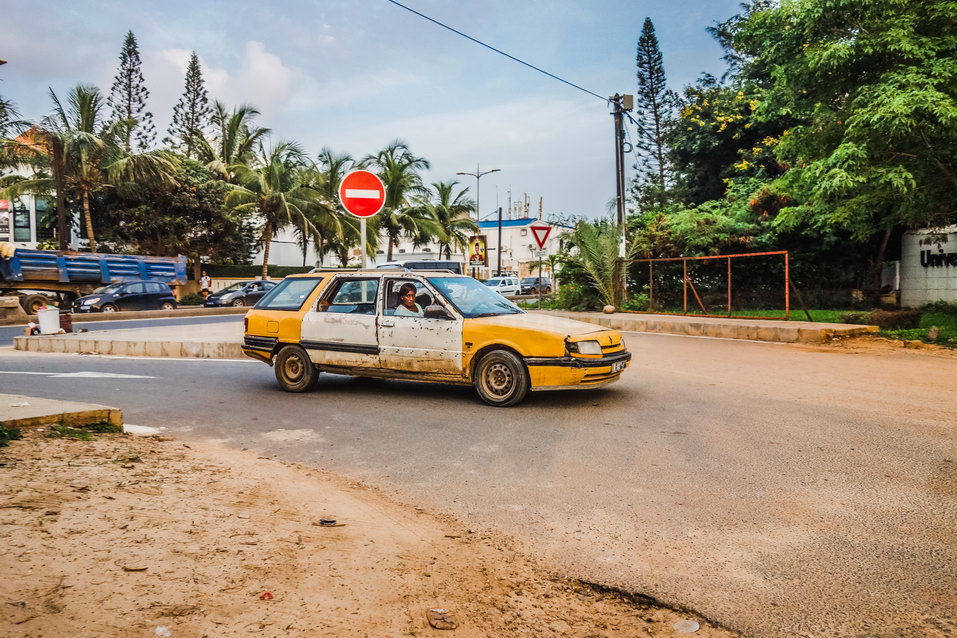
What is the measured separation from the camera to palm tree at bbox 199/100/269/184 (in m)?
39.4

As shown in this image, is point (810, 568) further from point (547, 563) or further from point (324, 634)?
point (324, 634)

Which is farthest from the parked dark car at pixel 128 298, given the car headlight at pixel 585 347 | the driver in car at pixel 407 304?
the car headlight at pixel 585 347

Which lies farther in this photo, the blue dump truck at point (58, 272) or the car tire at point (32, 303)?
the blue dump truck at point (58, 272)

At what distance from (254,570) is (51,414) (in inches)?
149

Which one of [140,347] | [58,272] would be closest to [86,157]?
[58,272]

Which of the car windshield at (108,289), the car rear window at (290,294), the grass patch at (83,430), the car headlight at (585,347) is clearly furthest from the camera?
the car windshield at (108,289)

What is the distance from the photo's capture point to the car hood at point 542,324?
7402mm

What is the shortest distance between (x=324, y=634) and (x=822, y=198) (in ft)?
48.4

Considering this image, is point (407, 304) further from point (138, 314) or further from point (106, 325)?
point (138, 314)

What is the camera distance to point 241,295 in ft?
109

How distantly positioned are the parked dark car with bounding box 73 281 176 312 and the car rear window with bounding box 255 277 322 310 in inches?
857

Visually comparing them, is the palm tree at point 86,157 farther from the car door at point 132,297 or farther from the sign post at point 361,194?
the sign post at point 361,194

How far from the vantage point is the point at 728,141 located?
27.5 m

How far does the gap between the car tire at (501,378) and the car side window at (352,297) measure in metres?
1.65
